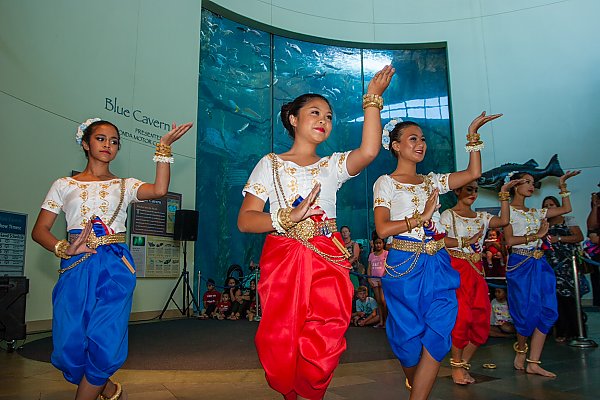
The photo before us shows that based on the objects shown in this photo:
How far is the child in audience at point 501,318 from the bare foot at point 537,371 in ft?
8.13

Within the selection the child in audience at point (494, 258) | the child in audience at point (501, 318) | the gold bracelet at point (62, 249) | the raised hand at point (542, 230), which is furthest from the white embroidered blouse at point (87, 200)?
the child in audience at point (494, 258)

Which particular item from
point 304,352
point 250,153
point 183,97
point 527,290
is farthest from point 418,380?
point 250,153

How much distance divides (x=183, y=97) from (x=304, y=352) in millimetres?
7714

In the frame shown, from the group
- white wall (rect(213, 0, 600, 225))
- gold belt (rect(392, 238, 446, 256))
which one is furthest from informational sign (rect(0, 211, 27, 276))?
white wall (rect(213, 0, 600, 225))

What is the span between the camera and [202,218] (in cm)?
1005

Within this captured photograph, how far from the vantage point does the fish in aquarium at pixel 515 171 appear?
9.79 metres

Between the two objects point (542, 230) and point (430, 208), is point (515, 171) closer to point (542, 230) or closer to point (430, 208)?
point (542, 230)

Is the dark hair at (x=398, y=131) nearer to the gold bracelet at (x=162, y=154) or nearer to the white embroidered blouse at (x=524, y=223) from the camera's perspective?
the gold bracelet at (x=162, y=154)

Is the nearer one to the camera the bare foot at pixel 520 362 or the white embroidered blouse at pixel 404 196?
the white embroidered blouse at pixel 404 196

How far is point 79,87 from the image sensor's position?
6906 mm

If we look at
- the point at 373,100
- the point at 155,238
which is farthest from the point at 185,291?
the point at 373,100

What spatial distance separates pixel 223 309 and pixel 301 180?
6.35m

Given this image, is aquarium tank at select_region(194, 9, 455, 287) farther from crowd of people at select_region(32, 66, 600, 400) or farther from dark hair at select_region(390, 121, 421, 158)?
dark hair at select_region(390, 121, 421, 158)

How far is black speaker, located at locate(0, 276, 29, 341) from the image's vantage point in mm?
4588
